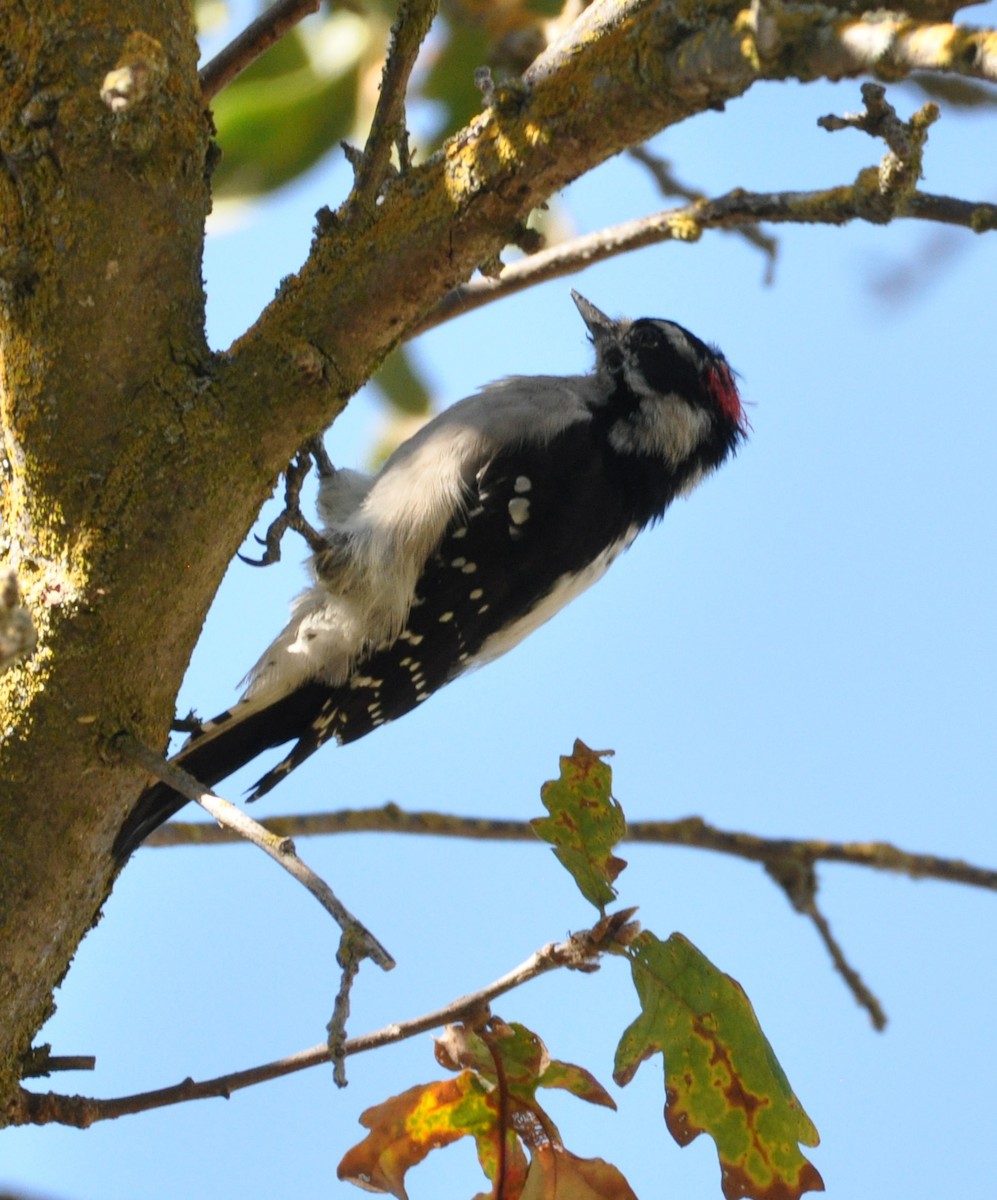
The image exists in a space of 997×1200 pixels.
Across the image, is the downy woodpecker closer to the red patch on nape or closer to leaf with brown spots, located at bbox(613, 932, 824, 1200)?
the red patch on nape

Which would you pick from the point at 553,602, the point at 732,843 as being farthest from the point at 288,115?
the point at 732,843

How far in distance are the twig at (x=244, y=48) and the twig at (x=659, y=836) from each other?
1.61 m

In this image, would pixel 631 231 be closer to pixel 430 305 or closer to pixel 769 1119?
pixel 430 305

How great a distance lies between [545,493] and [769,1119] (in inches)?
67.2

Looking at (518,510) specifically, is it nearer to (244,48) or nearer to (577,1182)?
(244,48)

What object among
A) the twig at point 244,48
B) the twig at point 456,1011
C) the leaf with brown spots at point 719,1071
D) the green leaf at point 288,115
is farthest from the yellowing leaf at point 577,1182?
the green leaf at point 288,115

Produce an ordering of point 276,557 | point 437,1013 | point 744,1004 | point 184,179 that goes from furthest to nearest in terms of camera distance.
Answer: point 276,557, point 184,179, point 744,1004, point 437,1013

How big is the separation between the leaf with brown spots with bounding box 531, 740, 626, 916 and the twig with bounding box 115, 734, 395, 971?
1.56 feet

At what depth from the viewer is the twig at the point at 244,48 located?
253 cm

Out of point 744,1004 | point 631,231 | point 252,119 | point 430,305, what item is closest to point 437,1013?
point 744,1004

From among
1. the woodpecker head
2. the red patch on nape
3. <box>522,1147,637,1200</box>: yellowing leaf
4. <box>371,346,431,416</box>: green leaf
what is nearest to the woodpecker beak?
the woodpecker head

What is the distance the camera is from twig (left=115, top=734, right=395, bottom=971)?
4.92 ft

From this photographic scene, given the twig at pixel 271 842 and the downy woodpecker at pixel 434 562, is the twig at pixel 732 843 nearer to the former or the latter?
the downy woodpecker at pixel 434 562

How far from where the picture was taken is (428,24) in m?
2.21
